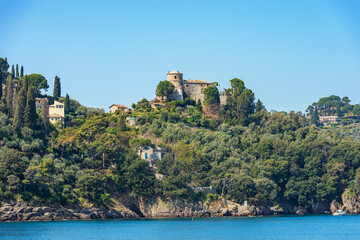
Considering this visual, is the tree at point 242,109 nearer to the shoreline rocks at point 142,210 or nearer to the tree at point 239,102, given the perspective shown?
the tree at point 239,102

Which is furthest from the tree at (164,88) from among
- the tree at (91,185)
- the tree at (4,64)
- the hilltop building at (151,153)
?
the tree at (91,185)

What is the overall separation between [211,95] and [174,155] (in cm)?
2726

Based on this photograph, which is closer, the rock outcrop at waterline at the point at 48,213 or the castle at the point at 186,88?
the rock outcrop at waterline at the point at 48,213

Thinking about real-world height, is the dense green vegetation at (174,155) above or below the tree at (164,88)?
below

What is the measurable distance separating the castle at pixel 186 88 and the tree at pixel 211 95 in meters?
3.14

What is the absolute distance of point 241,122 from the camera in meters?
129

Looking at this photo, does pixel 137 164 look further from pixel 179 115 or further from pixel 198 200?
pixel 179 115

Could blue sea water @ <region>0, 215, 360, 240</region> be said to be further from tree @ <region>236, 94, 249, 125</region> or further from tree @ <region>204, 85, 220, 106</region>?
tree @ <region>204, 85, 220, 106</region>

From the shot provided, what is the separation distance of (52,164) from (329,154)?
5433 centimetres

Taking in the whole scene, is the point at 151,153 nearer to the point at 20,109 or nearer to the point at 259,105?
the point at 20,109

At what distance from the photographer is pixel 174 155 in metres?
112

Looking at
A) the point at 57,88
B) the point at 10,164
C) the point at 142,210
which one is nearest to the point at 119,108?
the point at 57,88

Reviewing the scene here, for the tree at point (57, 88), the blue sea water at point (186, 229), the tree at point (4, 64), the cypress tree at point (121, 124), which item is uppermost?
the tree at point (4, 64)

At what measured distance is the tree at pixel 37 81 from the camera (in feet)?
449
